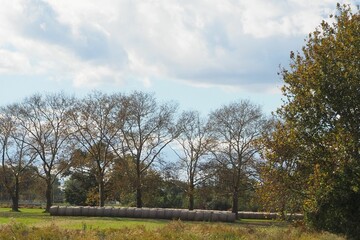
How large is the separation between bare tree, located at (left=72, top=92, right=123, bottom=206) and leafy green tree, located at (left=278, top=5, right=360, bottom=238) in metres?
34.4

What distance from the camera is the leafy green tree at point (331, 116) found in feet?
72.9

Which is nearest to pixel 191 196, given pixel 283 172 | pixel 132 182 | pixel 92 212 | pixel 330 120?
pixel 132 182

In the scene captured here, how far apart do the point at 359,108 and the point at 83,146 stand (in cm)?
4141

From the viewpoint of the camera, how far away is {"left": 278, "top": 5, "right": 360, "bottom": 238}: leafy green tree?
2222 centimetres

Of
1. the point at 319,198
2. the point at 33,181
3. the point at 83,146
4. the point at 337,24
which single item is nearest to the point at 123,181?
the point at 83,146

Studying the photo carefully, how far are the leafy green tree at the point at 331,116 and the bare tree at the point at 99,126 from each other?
3436 centimetres

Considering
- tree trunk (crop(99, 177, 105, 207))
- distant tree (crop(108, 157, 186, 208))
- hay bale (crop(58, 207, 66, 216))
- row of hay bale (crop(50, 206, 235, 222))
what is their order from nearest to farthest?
row of hay bale (crop(50, 206, 235, 222)), hay bale (crop(58, 207, 66, 216)), distant tree (crop(108, 157, 186, 208)), tree trunk (crop(99, 177, 105, 207))

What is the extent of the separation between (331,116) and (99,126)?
123 feet

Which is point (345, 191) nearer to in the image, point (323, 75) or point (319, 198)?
point (319, 198)

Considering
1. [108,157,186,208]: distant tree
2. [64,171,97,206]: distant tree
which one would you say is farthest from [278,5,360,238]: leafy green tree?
[64,171,97,206]: distant tree

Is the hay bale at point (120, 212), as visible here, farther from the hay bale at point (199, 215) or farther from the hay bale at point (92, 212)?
the hay bale at point (199, 215)

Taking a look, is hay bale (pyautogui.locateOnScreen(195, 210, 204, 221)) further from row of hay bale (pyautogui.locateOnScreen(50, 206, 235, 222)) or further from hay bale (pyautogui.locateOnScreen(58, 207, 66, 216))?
hay bale (pyautogui.locateOnScreen(58, 207, 66, 216))

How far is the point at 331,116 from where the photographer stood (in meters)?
23.3

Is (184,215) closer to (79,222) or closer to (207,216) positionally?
(207,216)
